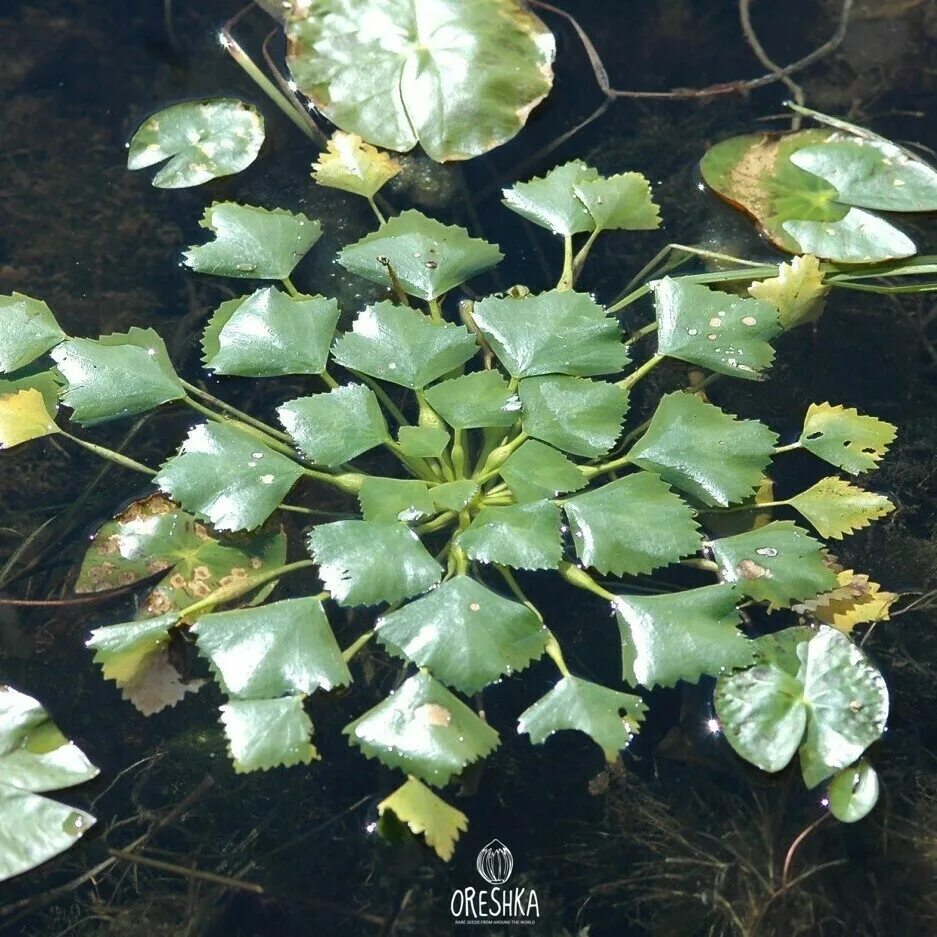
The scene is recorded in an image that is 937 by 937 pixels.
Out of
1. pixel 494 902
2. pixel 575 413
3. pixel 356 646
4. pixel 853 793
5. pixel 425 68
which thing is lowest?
pixel 494 902

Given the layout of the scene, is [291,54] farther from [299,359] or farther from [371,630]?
[371,630]

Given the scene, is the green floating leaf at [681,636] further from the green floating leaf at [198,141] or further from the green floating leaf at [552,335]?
the green floating leaf at [198,141]

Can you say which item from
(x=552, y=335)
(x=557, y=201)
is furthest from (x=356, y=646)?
(x=557, y=201)

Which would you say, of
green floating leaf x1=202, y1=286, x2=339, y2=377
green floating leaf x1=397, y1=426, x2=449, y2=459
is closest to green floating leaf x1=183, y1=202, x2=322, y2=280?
green floating leaf x1=202, y1=286, x2=339, y2=377

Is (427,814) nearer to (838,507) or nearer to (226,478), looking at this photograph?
(226,478)

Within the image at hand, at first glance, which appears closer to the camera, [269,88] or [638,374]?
[638,374]

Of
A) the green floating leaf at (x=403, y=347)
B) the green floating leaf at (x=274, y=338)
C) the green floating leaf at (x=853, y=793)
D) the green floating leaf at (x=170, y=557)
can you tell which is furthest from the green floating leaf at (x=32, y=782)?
the green floating leaf at (x=853, y=793)

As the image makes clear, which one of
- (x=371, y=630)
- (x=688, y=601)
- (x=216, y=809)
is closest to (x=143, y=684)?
(x=216, y=809)
